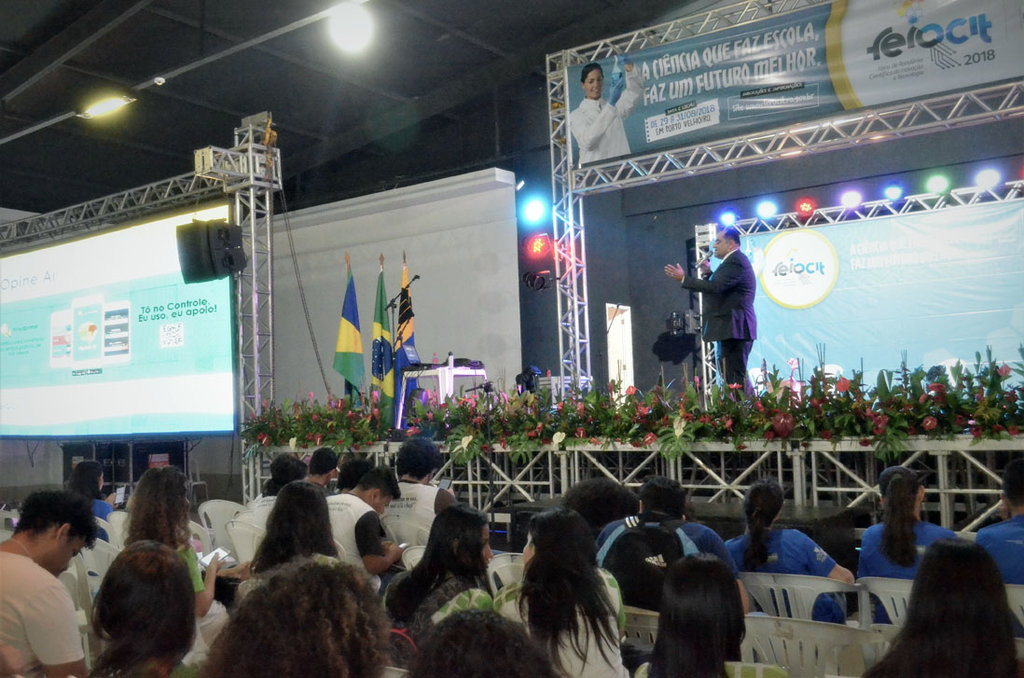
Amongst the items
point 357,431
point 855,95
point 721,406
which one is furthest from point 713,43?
point 357,431

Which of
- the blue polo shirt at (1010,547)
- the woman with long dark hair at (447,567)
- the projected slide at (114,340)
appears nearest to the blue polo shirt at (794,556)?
the blue polo shirt at (1010,547)

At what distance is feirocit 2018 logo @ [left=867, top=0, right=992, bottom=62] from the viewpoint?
6.50 metres

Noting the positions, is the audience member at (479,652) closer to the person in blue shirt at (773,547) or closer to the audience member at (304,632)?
the audience member at (304,632)

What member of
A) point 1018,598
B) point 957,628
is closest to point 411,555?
point 1018,598

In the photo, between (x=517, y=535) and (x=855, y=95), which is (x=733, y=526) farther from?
(x=855, y=95)

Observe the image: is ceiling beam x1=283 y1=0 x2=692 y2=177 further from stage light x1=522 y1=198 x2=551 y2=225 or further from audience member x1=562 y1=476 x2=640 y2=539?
audience member x1=562 y1=476 x2=640 y2=539

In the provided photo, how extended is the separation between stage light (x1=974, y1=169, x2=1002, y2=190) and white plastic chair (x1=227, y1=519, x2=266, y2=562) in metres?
7.44

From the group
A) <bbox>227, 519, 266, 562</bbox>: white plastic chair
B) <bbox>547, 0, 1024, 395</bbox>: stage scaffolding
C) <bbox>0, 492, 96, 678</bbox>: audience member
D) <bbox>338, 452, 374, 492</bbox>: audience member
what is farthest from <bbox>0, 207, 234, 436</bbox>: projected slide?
<bbox>0, 492, 96, 678</bbox>: audience member

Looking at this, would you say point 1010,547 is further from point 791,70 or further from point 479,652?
point 791,70

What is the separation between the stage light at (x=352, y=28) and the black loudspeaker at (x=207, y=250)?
2.23 m

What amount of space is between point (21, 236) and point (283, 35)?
4.74 m

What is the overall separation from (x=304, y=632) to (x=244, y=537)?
3.09 meters

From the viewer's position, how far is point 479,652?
1224 mm

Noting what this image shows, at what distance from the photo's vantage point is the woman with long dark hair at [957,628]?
1.78 meters
